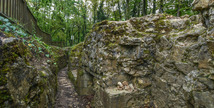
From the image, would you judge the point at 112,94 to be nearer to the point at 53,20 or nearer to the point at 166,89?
the point at 166,89

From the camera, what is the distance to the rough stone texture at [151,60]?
2584 mm

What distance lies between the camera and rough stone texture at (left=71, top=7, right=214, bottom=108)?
2584 millimetres

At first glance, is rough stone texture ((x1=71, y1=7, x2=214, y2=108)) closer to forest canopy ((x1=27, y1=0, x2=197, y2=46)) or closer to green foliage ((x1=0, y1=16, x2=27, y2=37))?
green foliage ((x1=0, y1=16, x2=27, y2=37))

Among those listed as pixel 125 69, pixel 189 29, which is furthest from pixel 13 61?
pixel 189 29

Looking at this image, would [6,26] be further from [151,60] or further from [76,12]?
[76,12]

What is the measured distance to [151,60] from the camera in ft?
11.8

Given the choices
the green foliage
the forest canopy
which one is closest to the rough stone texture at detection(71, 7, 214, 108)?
the green foliage

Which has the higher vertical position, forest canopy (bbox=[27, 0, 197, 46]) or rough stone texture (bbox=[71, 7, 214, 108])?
forest canopy (bbox=[27, 0, 197, 46])

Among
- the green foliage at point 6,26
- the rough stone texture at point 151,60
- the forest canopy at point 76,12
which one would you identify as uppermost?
the forest canopy at point 76,12

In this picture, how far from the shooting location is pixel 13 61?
161 centimetres

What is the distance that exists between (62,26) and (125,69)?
16.3 metres

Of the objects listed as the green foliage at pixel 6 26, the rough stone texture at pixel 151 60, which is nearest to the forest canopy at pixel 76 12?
the rough stone texture at pixel 151 60

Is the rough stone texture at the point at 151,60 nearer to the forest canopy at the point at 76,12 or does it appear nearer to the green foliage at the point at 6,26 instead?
the green foliage at the point at 6,26

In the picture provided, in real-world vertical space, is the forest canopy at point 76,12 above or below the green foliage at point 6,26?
above
